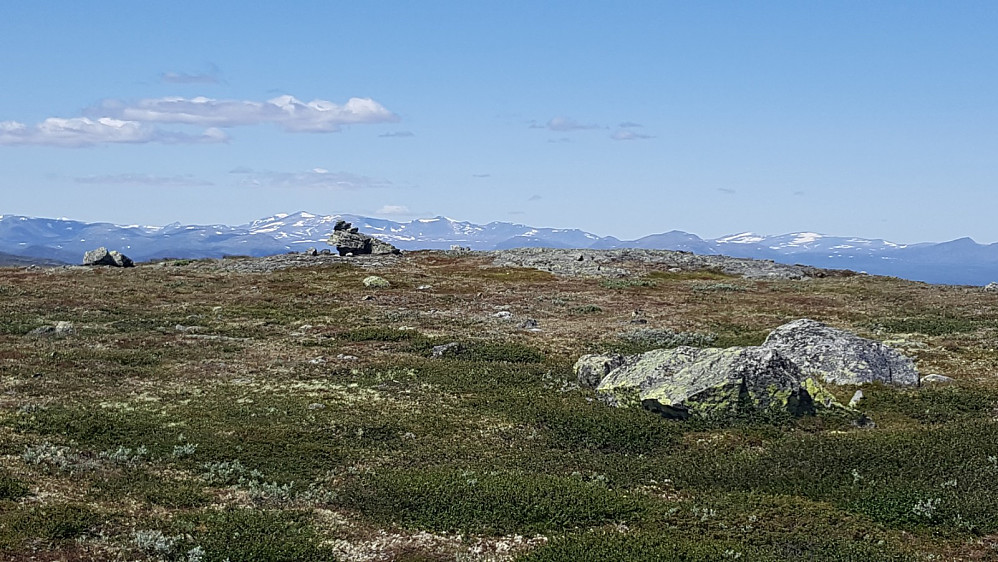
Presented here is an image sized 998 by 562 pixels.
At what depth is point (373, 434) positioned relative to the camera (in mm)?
21828

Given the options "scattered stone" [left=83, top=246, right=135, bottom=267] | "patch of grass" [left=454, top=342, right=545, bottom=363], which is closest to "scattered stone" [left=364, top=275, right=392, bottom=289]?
"patch of grass" [left=454, top=342, right=545, bottom=363]

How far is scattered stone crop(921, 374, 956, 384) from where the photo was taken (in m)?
29.0

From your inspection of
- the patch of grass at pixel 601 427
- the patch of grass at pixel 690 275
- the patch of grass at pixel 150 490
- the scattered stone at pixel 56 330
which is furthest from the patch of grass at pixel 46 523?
the patch of grass at pixel 690 275

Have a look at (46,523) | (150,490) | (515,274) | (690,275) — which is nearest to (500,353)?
(150,490)

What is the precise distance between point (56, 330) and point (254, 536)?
31868mm

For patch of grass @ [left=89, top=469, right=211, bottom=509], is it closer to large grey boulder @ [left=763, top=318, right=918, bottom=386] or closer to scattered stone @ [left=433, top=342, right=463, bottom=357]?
scattered stone @ [left=433, top=342, right=463, bottom=357]

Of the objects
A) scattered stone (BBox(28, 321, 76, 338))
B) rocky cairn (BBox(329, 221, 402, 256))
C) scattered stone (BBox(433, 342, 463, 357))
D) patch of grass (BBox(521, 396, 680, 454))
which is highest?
rocky cairn (BBox(329, 221, 402, 256))

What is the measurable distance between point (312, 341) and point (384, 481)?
22525mm

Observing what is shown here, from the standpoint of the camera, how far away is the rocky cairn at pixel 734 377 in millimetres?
23812

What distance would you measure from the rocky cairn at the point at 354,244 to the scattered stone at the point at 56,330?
70288mm

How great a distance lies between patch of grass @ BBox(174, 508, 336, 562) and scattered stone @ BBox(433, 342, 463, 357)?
20.0 meters

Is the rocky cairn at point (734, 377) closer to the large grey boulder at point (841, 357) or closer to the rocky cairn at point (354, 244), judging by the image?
the large grey boulder at point (841, 357)

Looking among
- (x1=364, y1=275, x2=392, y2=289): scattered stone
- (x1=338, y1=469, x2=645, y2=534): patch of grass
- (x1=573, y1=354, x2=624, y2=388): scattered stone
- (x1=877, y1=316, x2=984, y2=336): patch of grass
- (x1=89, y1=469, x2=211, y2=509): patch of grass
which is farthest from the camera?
(x1=364, y1=275, x2=392, y2=289): scattered stone

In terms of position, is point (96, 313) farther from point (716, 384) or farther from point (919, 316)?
point (919, 316)
